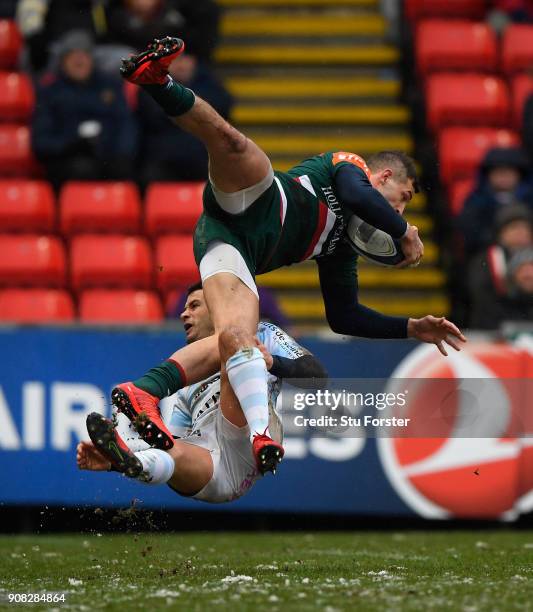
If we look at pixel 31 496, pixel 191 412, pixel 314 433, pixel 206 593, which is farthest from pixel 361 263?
pixel 206 593

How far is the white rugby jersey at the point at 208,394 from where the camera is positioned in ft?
24.8

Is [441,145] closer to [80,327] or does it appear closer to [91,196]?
[91,196]

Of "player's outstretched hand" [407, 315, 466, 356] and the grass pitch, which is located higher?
"player's outstretched hand" [407, 315, 466, 356]

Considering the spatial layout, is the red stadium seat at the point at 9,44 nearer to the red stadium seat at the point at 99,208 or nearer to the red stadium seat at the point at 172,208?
the red stadium seat at the point at 99,208

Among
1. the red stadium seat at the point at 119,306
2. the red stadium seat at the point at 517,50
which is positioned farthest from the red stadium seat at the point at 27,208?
the red stadium seat at the point at 517,50

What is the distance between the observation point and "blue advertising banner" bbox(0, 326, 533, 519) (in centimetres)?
970

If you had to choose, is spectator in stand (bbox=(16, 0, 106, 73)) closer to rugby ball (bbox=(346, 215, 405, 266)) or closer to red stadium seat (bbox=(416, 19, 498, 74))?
red stadium seat (bbox=(416, 19, 498, 74))

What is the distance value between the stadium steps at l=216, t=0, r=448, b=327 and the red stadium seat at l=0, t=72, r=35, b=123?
6.07 feet

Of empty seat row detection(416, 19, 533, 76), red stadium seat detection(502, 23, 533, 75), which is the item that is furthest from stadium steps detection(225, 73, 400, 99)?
red stadium seat detection(502, 23, 533, 75)

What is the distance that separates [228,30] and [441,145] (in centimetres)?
275

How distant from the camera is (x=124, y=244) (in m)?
11.4

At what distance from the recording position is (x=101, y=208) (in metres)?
11.6

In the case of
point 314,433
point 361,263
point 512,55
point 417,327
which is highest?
point 512,55

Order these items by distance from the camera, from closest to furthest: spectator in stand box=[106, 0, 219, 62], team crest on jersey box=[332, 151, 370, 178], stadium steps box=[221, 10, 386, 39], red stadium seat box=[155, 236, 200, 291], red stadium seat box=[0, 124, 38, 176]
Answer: team crest on jersey box=[332, 151, 370, 178], red stadium seat box=[155, 236, 200, 291], red stadium seat box=[0, 124, 38, 176], spectator in stand box=[106, 0, 219, 62], stadium steps box=[221, 10, 386, 39]
